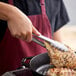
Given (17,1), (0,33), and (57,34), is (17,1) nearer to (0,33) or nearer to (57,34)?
(0,33)

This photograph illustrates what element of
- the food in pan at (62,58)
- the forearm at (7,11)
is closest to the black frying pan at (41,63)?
the food in pan at (62,58)

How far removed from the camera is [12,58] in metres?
1.04

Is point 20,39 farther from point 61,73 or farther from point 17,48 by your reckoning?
point 61,73

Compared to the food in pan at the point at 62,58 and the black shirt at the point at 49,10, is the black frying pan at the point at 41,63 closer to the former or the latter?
the food in pan at the point at 62,58

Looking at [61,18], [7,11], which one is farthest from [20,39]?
[61,18]

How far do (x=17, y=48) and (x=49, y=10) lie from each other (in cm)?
26

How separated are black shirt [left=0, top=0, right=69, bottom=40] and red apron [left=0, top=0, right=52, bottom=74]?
25 mm

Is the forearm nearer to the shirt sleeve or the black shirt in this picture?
the black shirt

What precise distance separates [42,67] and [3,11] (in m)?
0.29

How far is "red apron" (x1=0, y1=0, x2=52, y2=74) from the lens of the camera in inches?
40.4

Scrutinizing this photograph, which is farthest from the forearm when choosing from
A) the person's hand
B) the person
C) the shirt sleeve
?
the shirt sleeve

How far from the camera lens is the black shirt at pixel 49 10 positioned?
1035 mm

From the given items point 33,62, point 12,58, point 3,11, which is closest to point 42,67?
point 33,62

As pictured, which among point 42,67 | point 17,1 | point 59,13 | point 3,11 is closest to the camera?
point 3,11
